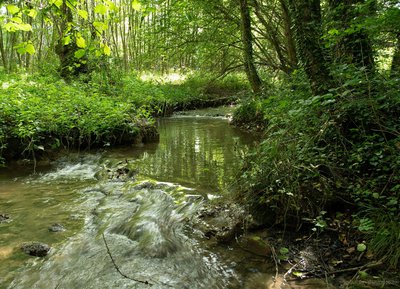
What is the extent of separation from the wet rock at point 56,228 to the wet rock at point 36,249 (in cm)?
47

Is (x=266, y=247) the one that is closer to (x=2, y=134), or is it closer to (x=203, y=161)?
(x=203, y=161)

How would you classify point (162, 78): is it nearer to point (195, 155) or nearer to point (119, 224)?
point (195, 155)

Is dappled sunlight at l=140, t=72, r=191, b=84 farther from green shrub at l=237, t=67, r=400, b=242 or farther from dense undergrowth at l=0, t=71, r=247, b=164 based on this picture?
green shrub at l=237, t=67, r=400, b=242

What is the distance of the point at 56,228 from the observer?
4.34 m

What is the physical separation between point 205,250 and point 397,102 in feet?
8.87

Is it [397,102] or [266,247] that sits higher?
[397,102]

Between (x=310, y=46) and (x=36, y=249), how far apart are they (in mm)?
4231

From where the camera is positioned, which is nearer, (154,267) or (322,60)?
(154,267)

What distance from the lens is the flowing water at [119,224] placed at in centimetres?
328

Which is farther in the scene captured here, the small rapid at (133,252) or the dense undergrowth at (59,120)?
the dense undergrowth at (59,120)

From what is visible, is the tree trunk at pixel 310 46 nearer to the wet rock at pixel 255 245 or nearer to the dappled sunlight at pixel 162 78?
the wet rock at pixel 255 245

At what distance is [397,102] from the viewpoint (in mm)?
3613

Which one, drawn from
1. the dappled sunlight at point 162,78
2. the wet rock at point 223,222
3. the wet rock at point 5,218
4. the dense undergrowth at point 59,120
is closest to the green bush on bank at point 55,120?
the dense undergrowth at point 59,120

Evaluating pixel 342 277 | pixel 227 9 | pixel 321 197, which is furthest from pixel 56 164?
pixel 227 9
